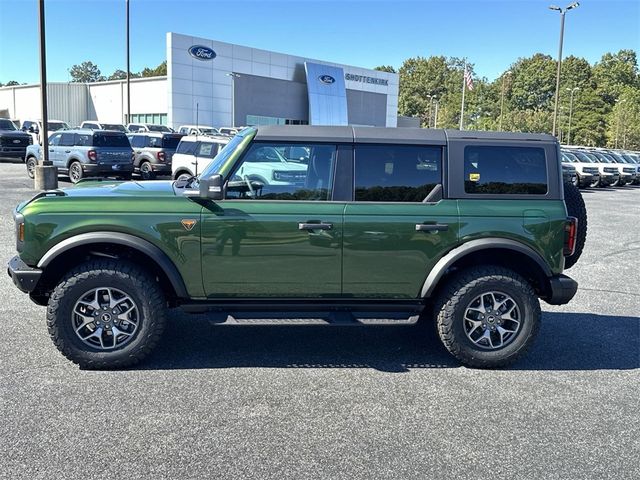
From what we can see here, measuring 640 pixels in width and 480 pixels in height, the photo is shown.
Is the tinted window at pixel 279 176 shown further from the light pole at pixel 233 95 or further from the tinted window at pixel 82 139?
the light pole at pixel 233 95

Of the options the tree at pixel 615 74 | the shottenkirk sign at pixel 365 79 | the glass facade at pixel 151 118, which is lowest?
the glass facade at pixel 151 118

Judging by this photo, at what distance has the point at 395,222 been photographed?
4648mm

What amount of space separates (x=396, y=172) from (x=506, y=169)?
0.91 m

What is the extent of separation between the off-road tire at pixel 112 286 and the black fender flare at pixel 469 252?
2.12 m

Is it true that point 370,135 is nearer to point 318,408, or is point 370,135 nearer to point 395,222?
point 395,222

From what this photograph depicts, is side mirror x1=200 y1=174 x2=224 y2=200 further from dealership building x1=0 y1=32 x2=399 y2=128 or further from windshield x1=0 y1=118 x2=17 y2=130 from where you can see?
dealership building x1=0 y1=32 x2=399 y2=128

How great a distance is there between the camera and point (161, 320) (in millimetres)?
4621

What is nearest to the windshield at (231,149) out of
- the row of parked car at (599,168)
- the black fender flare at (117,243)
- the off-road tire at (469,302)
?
the black fender flare at (117,243)

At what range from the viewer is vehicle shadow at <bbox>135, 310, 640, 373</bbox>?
16.1 ft

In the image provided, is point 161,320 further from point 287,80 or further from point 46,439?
point 287,80

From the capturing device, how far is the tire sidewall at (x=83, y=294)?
177 inches

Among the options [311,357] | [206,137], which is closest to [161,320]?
[311,357]

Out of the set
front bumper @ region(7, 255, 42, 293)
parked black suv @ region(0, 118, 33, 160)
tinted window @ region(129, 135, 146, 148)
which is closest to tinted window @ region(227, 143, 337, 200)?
front bumper @ region(7, 255, 42, 293)

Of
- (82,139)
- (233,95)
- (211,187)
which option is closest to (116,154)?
(82,139)
